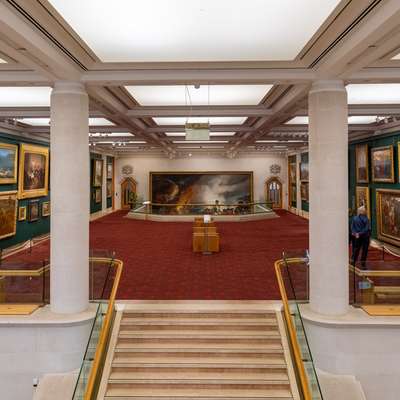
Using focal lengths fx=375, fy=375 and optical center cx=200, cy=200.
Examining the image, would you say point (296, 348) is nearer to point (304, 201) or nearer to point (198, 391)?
point (198, 391)

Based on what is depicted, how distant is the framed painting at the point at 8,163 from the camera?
Result: 13.2 m

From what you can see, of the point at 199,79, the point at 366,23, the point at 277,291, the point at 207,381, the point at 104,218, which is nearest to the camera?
the point at 366,23

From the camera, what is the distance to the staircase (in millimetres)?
6402

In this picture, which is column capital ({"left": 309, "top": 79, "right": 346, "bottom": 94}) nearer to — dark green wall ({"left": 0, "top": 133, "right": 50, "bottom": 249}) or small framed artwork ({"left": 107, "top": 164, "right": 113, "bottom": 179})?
dark green wall ({"left": 0, "top": 133, "right": 50, "bottom": 249})

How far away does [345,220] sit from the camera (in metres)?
7.28

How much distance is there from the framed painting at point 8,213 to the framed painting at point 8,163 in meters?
0.52

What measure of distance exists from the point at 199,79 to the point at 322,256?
13.5ft

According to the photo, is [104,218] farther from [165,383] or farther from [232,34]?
[232,34]

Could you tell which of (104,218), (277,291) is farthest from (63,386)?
(104,218)

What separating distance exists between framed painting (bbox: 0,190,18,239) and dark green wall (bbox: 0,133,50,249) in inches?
7.7

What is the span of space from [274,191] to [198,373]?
937 inches

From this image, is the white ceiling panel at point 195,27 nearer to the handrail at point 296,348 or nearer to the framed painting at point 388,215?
the handrail at point 296,348

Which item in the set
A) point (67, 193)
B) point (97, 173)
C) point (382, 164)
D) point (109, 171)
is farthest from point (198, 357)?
point (109, 171)

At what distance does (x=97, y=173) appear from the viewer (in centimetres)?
2409
